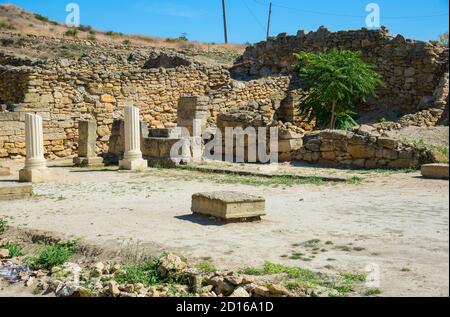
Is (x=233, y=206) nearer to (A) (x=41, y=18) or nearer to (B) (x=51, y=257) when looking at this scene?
(B) (x=51, y=257)

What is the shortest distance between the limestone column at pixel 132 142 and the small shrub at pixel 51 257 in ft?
27.4

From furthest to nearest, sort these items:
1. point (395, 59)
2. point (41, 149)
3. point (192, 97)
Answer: point (395, 59) < point (192, 97) < point (41, 149)

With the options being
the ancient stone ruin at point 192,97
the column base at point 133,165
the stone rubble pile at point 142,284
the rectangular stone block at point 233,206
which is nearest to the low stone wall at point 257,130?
the ancient stone ruin at point 192,97

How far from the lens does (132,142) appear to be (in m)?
15.7

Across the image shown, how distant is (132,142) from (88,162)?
1.69 m

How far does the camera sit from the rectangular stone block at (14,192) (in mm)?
10977

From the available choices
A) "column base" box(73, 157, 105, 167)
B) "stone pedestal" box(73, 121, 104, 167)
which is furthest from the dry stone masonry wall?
"column base" box(73, 157, 105, 167)

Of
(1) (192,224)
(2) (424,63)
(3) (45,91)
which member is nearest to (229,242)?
(1) (192,224)

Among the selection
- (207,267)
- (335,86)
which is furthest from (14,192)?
(335,86)

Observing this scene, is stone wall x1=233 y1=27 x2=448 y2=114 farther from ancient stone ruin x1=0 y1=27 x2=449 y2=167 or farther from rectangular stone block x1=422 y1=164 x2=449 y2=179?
rectangular stone block x1=422 y1=164 x2=449 y2=179

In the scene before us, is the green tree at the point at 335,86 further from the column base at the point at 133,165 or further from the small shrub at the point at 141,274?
the small shrub at the point at 141,274

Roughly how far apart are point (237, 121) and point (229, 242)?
11.1 meters

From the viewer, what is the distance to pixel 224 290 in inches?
213
